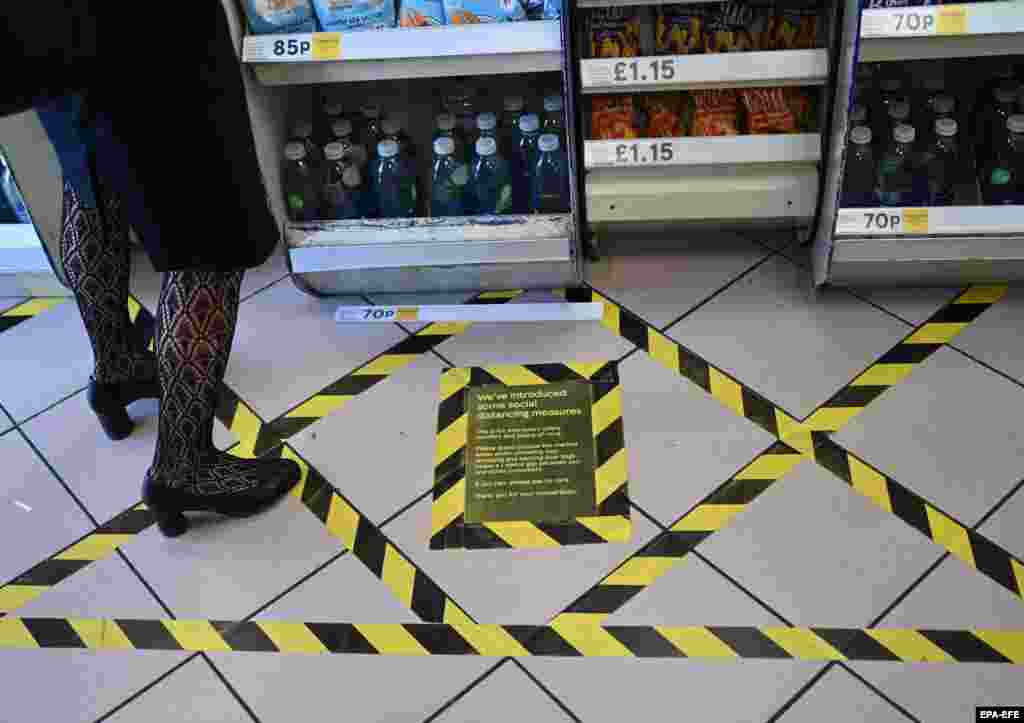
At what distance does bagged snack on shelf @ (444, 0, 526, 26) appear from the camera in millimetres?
2439

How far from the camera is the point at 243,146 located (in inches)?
76.1

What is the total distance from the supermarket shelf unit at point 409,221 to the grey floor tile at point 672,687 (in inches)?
44.0

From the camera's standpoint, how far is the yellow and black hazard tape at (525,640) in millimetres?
2043

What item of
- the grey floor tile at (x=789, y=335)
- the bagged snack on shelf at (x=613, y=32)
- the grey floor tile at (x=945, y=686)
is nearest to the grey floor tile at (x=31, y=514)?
the grey floor tile at (x=789, y=335)

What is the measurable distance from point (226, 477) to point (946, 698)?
1575 millimetres

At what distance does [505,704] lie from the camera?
2.04m

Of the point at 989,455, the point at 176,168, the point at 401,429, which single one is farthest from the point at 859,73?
the point at 176,168

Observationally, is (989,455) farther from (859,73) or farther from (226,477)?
(226,477)

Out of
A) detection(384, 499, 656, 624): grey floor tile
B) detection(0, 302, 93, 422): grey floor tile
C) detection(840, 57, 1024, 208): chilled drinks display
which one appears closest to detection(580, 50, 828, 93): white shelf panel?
detection(840, 57, 1024, 208): chilled drinks display

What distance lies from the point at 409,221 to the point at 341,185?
217 mm

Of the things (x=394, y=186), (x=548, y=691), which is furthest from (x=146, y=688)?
(x=394, y=186)

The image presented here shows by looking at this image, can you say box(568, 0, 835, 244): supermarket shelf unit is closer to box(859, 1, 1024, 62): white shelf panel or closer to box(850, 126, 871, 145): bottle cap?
box(850, 126, 871, 145): bottle cap

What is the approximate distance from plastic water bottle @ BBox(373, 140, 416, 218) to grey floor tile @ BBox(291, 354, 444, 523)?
43 centimetres

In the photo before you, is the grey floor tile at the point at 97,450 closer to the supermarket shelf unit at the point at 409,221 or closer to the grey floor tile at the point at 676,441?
the supermarket shelf unit at the point at 409,221
